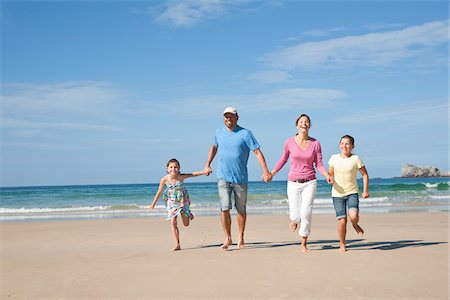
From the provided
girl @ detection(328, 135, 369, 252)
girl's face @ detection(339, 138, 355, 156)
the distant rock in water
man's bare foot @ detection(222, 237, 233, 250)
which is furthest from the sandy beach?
the distant rock in water

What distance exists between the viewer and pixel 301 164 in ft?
22.3

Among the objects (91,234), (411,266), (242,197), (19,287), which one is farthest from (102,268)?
(91,234)

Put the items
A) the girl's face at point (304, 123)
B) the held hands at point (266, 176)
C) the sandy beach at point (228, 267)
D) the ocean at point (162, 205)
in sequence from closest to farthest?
the sandy beach at point (228, 267)
the girl's face at point (304, 123)
the held hands at point (266, 176)
the ocean at point (162, 205)

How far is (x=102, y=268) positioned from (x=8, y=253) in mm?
2814

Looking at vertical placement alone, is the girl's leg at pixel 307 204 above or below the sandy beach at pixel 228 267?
above

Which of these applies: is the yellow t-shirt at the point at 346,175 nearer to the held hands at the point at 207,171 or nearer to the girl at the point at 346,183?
the girl at the point at 346,183

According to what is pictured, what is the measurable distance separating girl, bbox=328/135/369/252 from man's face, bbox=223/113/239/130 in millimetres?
1638

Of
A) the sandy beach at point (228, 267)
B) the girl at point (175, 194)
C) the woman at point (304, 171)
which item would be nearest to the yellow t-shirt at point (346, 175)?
the woman at point (304, 171)

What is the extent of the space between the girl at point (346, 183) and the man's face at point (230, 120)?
1.64 metres

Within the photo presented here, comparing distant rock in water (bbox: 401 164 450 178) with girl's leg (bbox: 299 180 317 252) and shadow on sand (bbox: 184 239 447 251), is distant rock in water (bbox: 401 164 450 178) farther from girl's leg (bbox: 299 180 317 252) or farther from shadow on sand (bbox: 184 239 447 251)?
girl's leg (bbox: 299 180 317 252)

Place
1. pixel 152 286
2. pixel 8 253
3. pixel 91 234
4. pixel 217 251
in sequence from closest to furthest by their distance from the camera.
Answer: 1. pixel 152 286
2. pixel 217 251
3. pixel 8 253
4. pixel 91 234

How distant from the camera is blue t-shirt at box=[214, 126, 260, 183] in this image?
7266 mm

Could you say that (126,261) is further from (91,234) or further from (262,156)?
(91,234)

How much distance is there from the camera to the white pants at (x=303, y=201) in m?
6.76
